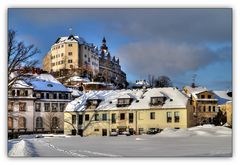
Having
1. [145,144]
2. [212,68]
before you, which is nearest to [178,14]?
[212,68]

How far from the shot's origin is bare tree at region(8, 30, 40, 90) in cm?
655

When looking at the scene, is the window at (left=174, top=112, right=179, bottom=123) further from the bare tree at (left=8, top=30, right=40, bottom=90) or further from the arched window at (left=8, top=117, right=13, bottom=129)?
the arched window at (left=8, top=117, right=13, bottom=129)

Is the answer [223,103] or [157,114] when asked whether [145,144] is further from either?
[223,103]

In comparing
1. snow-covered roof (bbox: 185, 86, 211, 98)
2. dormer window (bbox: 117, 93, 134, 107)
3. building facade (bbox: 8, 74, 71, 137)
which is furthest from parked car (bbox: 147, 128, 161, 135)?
building facade (bbox: 8, 74, 71, 137)

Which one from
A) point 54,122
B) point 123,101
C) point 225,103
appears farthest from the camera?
point 123,101

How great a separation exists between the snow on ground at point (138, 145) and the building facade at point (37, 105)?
15cm

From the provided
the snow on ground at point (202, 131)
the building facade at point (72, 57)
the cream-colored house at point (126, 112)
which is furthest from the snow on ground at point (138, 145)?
the building facade at point (72, 57)

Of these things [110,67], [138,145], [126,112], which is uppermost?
[110,67]

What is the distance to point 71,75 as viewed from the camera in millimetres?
6672

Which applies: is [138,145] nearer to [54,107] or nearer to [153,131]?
[153,131]

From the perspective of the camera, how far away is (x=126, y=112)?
21.8 feet

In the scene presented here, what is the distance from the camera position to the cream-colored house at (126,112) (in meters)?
6.55

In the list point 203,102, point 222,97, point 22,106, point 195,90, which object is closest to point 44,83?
point 22,106

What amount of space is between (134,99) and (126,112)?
0.61 ft
